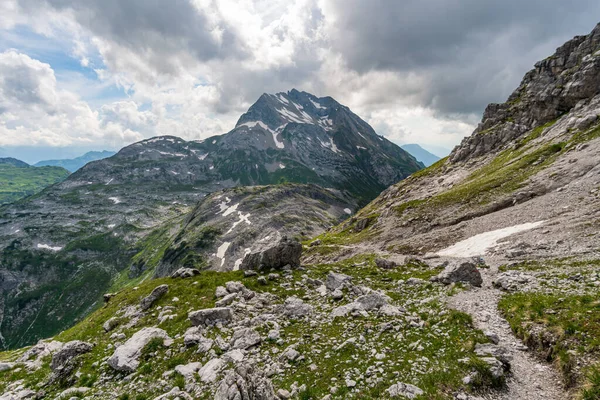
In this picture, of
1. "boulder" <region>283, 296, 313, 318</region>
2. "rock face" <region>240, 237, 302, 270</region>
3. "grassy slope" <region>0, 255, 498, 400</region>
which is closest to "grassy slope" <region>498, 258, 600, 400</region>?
"grassy slope" <region>0, 255, 498, 400</region>

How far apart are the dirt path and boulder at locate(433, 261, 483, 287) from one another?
4.48 metres

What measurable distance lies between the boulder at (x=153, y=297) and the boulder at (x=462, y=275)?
2563 cm

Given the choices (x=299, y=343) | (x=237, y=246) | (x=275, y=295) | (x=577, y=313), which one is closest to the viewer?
(x=577, y=313)

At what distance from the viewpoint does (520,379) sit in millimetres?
11477

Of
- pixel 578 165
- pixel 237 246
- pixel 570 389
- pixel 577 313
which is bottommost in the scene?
pixel 237 246

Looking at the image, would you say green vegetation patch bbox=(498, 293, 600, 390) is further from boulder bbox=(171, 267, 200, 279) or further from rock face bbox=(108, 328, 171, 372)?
boulder bbox=(171, 267, 200, 279)

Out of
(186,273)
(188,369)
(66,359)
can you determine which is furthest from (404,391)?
(186,273)

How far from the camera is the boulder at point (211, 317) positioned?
768 inches

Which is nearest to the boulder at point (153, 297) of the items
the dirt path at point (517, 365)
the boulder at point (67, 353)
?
the boulder at point (67, 353)

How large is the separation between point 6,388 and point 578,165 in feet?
270

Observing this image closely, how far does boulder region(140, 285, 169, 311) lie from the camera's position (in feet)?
81.0

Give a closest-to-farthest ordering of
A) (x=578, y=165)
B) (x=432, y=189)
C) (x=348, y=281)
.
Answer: (x=348, y=281) → (x=578, y=165) → (x=432, y=189)

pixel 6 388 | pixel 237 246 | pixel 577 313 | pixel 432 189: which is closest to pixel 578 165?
pixel 432 189

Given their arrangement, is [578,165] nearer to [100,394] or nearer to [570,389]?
[570,389]
